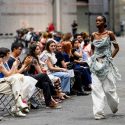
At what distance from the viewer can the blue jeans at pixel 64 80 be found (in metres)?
14.7

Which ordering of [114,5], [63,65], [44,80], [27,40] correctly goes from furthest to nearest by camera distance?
[114,5] < [27,40] < [63,65] < [44,80]

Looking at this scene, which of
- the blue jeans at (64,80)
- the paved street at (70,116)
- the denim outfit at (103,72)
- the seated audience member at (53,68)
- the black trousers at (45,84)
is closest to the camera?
the paved street at (70,116)

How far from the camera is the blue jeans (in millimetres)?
14677

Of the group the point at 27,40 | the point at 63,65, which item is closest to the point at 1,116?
the point at 63,65

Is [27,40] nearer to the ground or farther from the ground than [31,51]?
nearer to the ground

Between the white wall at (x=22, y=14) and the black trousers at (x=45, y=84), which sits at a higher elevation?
the black trousers at (x=45, y=84)

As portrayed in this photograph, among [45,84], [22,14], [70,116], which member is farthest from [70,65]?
[22,14]

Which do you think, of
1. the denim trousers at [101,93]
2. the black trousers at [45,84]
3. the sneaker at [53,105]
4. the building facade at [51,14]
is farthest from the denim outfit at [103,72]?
the building facade at [51,14]

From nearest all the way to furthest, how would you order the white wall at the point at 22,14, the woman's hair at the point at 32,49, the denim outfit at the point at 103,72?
the denim outfit at the point at 103,72, the woman's hair at the point at 32,49, the white wall at the point at 22,14

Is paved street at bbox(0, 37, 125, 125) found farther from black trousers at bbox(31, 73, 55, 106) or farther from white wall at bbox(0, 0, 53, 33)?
white wall at bbox(0, 0, 53, 33)

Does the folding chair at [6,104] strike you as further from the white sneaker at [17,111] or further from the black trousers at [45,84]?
the black trousers at [45,84]

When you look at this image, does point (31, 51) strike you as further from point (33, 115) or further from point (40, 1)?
point (40, 1)

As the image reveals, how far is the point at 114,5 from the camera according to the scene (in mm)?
60125

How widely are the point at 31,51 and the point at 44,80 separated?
753mm
